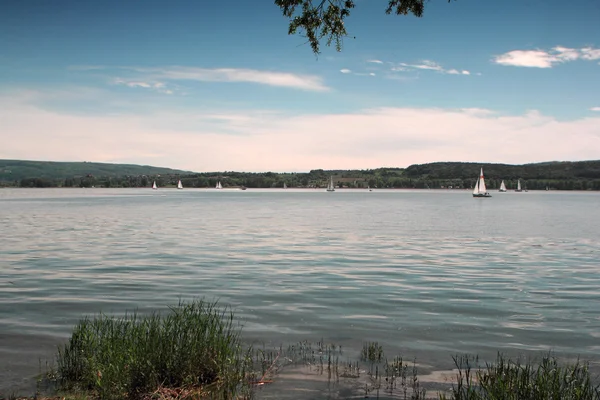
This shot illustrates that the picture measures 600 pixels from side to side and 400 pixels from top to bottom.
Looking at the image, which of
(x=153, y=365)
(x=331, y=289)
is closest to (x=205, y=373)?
(x=153, y=365)

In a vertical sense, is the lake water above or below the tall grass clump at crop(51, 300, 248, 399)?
below

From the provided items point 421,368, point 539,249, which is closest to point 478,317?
point 421,368

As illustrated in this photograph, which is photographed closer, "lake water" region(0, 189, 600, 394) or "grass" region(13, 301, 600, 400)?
"grass" region(13, 301, 600, 400)

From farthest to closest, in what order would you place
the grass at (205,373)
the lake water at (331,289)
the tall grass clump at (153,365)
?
the lake water at (331,289), the tall grass clump at (153,365), the grass at (205,373)

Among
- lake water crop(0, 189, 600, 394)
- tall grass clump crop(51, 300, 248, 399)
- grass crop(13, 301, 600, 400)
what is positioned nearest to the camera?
grass crop(13, 301, 600, 400)

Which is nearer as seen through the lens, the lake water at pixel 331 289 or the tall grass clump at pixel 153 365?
the tall grass clump at pixel 153 365

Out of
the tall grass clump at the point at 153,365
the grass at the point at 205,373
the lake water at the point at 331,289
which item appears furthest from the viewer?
the lake water at the point at 331,289

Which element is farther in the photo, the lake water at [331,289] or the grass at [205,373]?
the lake water at [331,289]

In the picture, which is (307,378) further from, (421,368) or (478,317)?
(478,317)

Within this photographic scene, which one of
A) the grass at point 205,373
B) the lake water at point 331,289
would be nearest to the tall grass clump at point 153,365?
the grass at point 205,373

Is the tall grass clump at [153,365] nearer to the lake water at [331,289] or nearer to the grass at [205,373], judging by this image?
the grass at [205,373]

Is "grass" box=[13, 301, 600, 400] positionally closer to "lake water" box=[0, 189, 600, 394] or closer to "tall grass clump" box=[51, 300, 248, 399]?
"tall grass clump" box=[51, 300, 248, 399]

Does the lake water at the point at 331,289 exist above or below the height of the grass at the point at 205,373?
below

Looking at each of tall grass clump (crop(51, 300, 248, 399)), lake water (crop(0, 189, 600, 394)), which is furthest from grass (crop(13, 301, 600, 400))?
lake water (crop(0, 189, 600, 394))
